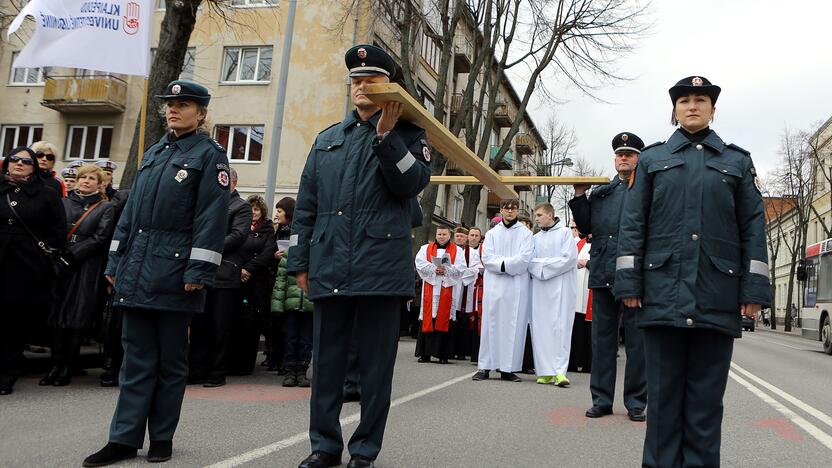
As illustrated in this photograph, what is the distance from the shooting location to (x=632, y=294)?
396 cm

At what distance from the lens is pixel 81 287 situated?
7172 millimetres

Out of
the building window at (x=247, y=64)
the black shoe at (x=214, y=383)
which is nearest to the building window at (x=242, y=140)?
the building window at (x=247, y=64)

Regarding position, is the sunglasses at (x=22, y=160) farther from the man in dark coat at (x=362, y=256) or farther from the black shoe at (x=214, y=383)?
the man in dark coat at (x=362, y=256)

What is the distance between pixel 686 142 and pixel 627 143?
2815mm

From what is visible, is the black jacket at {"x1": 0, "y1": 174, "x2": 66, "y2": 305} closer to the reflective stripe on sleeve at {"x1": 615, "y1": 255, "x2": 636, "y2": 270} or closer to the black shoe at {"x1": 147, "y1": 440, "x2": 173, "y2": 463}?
the black shoe at {"x1": 147, "y1": 440, "x2": 173, "y2": 463}

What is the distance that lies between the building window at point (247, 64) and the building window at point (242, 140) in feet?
6.26

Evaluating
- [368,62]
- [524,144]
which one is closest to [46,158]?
[368,62]

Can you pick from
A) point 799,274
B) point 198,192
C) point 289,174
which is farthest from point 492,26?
point 198,192

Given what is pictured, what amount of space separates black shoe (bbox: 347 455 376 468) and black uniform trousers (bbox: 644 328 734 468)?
1.47 m

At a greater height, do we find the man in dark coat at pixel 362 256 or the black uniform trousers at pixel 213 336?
the man in dark coat at pixel 362 256

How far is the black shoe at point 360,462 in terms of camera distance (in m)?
4.00

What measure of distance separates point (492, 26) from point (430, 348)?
15.3 meters

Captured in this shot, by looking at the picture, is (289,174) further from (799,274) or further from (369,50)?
(369,50)

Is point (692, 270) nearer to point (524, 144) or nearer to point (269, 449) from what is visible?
point (269, 449)
